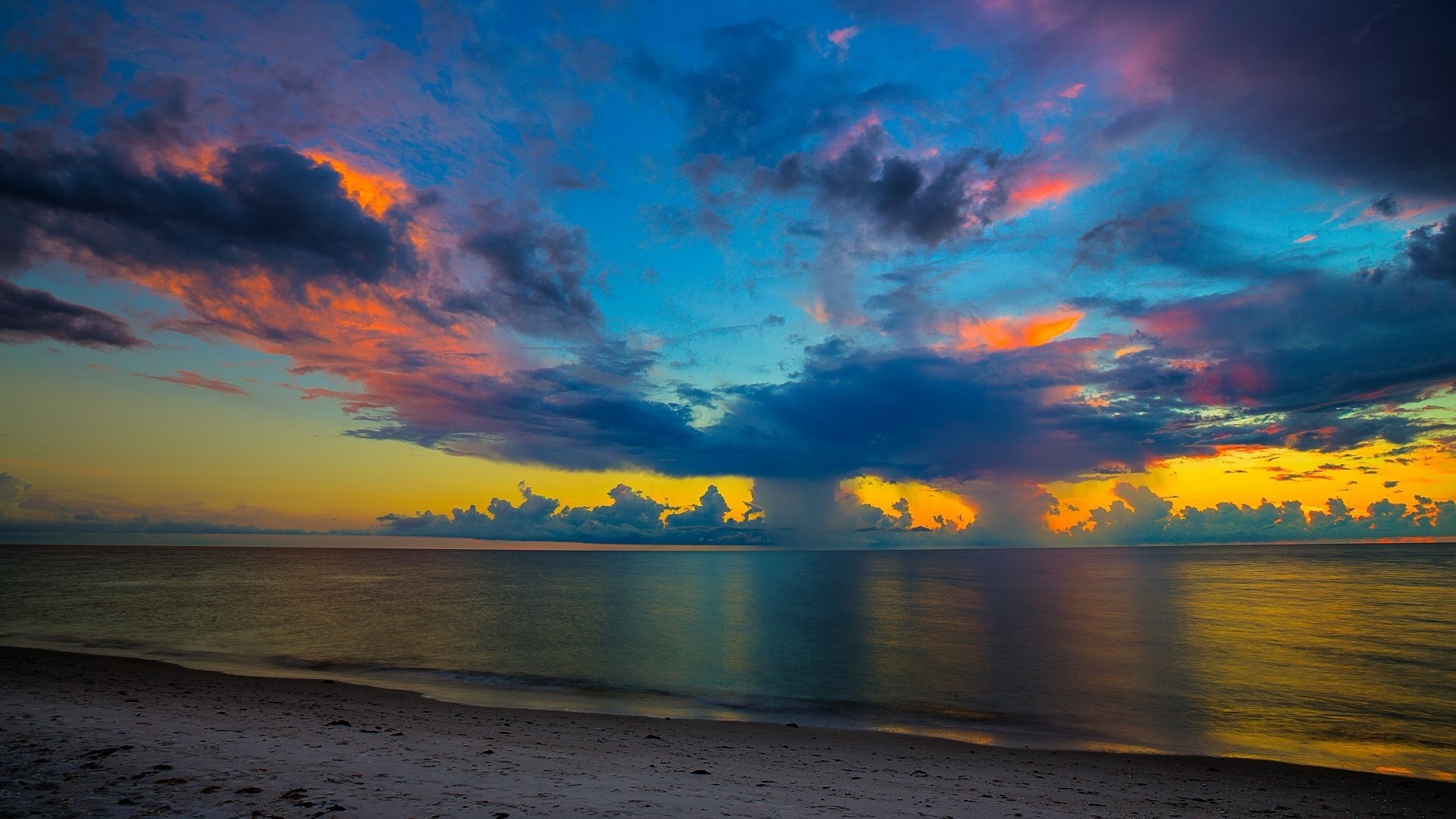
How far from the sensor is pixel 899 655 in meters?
40.5

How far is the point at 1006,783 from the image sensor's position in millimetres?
16578

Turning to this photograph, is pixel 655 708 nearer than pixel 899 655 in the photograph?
Yes

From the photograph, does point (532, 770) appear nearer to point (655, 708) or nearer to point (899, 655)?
point (655, 708)

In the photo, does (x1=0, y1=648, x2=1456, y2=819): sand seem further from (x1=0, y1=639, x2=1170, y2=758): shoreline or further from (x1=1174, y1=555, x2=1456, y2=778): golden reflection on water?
(x1=1174, y1=555, x2=1456, y2=778): golden reflection on water

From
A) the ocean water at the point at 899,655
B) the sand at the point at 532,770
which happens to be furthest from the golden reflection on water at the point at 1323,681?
the sand at the point at 532,770

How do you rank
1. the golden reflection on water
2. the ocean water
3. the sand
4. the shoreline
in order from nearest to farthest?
the sand → the shoreline → the golden reflection on water → the ocean water

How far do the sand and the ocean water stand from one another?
3.98 meters

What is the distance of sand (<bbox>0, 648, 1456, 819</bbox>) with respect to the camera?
38.0 feet

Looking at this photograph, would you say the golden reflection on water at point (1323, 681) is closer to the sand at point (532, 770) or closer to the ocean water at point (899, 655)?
the ocean water at point (899, 655)

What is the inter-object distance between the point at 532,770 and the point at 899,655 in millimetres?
30847

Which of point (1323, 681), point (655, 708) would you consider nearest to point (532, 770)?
point (655, 708)

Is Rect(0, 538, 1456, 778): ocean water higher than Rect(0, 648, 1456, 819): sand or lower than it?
lower

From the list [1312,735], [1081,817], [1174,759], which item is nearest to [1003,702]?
[1174,759]

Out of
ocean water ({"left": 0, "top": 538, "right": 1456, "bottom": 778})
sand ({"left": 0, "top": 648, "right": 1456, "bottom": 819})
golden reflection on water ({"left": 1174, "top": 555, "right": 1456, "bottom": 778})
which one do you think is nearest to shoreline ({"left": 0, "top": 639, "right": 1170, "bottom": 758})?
ocean water ({"left": 0, "top": 538, "right": 1456, "bottom": 778})
